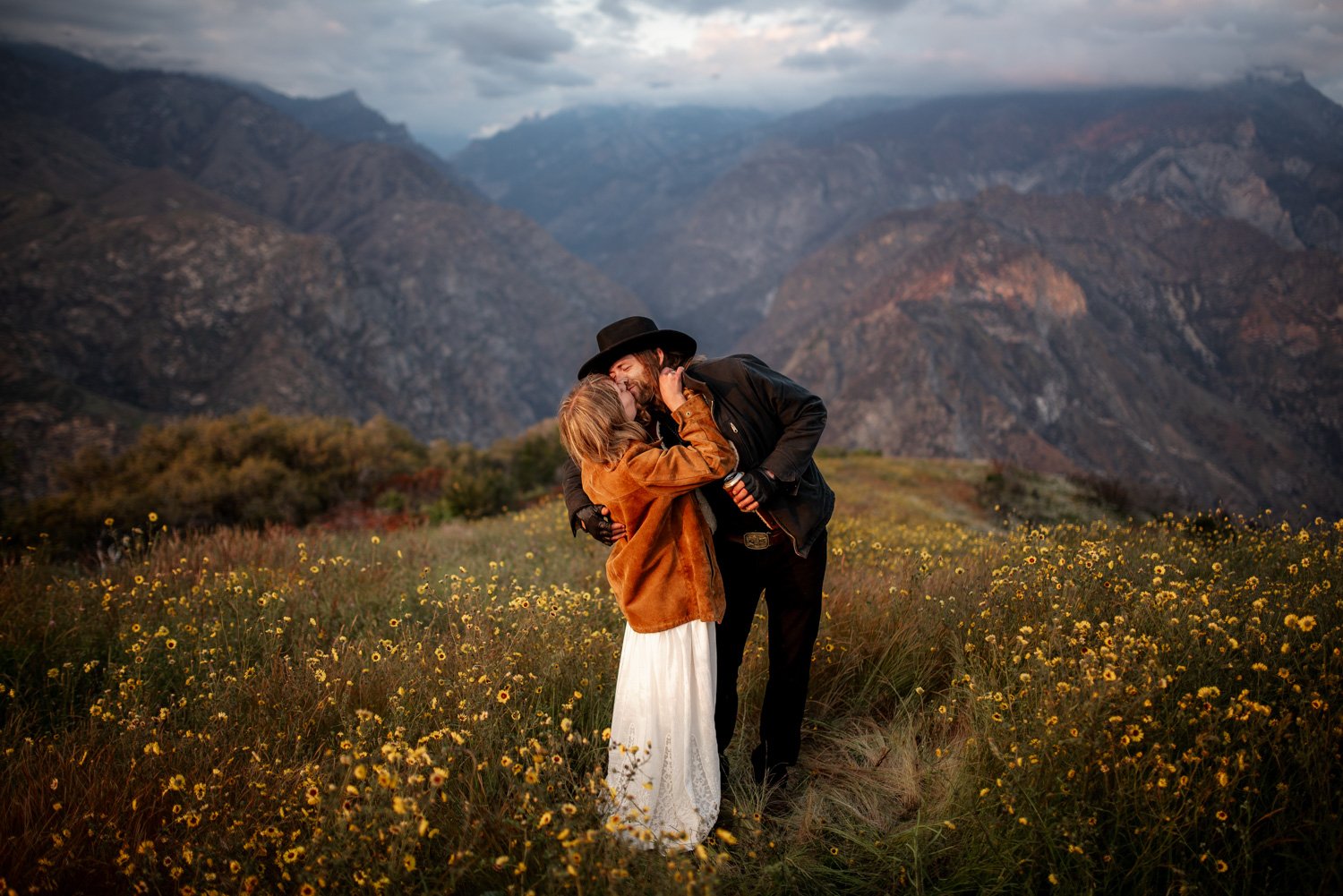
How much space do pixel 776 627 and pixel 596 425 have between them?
4.13 ft

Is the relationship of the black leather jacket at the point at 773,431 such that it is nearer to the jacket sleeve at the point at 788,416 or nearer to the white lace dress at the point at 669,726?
the jacket sleeve at the point at 788,416

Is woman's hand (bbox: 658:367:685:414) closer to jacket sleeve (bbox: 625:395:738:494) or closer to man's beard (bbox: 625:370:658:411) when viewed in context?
man's beard (bbox: 625:370:658:411)

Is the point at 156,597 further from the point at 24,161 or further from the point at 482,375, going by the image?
the point at 24,161

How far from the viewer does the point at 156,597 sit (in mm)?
4891

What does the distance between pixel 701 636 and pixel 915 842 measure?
1.10 metres

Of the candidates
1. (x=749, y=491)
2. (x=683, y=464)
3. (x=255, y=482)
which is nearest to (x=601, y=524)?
(x=683, y=464)

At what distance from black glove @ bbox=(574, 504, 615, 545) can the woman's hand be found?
20.3 inches

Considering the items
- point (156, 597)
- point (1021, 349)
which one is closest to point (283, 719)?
point (156, 597)

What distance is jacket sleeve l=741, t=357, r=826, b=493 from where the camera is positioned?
2689 mm

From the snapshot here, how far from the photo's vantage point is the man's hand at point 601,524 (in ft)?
9.16

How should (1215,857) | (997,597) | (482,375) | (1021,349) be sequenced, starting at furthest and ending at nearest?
(482,375), (1021,349), (997,597), (1215,857)

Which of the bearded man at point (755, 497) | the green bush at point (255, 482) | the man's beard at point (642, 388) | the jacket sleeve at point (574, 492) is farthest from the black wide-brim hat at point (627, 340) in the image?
the green bush at point (255, 482)

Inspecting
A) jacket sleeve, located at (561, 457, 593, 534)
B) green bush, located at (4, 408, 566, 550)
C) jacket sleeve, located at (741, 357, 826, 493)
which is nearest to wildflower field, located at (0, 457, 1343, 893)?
jacket sleeve, located at (561, 457, 593, 534)

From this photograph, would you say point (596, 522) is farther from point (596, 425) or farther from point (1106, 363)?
point (1106, 363)
